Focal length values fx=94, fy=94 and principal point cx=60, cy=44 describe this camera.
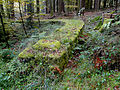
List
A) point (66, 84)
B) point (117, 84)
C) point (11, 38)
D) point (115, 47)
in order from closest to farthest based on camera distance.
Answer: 1. point (117, 84)
2. point (66, 84)
3. point (115, 47)
4. point (11, 38)

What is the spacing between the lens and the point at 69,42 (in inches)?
185

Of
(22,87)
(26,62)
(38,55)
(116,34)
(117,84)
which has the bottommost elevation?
(22,87)

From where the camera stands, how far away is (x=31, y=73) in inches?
130

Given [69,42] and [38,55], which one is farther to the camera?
[69,42]

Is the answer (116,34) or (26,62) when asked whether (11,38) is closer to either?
(26,62)

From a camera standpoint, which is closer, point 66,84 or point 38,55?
point 66,84

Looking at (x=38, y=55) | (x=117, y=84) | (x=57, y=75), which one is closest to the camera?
(x=117, y=84)

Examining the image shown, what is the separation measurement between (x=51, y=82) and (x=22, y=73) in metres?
1.14

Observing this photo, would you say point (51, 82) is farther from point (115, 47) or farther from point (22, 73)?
point (115, 47)

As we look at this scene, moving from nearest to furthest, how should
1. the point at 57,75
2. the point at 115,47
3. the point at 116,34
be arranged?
the point at 57,75
the point at 115,47
the point at 116,34

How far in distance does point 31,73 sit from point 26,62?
1.77 ft

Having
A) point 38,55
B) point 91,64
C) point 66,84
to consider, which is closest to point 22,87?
point 38,55

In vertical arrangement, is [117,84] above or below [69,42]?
below

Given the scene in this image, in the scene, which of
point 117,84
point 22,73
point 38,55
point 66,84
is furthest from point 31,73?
point 117,84
